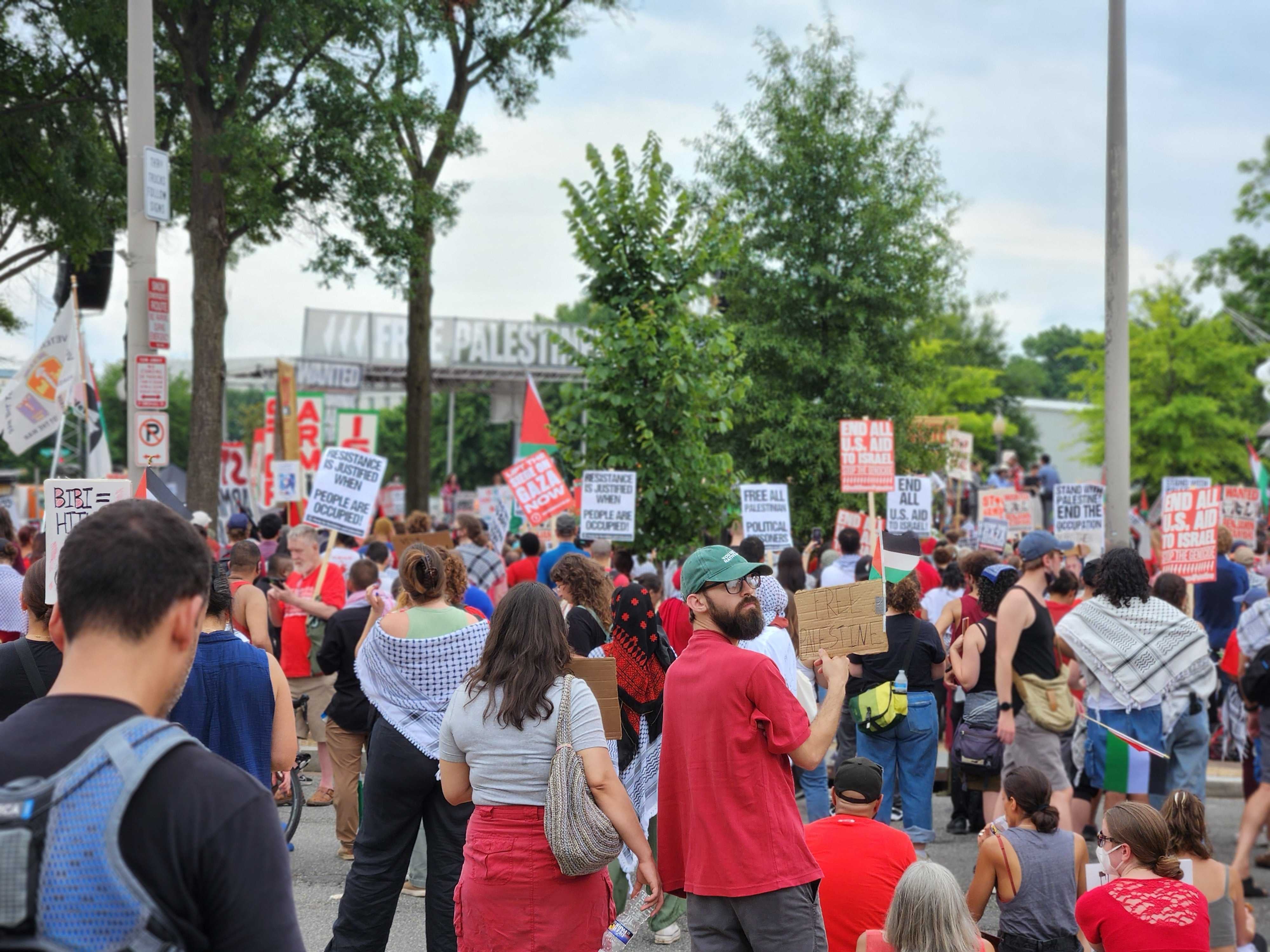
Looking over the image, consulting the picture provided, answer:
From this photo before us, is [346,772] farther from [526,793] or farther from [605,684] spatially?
[526,793]

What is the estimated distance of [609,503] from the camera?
12547 mm

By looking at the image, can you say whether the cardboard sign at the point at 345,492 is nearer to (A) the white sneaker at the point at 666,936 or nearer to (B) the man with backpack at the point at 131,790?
(A) the white sneaker at the point at 666,936

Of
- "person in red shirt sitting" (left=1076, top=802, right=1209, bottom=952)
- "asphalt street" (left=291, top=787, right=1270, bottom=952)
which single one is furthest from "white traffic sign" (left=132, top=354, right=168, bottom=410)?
"person in red shirt sitting" (left=1076, top=802, right=1209, bottom=952)

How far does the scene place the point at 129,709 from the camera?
178cm

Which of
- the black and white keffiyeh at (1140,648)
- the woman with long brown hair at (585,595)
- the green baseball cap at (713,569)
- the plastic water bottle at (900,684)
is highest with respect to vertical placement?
the green baseball cap at (713,569)

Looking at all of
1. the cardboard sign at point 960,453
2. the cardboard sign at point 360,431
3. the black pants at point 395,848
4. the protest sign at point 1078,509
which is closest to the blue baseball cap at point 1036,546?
the black pants at point 395,848

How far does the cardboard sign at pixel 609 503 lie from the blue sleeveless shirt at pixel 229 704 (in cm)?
804

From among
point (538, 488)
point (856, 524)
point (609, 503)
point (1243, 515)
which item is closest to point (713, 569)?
point (609, 503)

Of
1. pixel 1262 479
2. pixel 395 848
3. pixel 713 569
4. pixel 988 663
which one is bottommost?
pixel 395 848

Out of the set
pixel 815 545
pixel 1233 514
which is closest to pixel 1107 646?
pixel 815 545

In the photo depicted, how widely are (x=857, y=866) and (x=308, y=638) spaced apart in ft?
18.4

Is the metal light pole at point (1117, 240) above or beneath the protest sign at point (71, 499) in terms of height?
above

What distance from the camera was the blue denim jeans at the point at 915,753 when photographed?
7488mm

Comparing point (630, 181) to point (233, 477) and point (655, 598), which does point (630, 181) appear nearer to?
point (655, 598)
